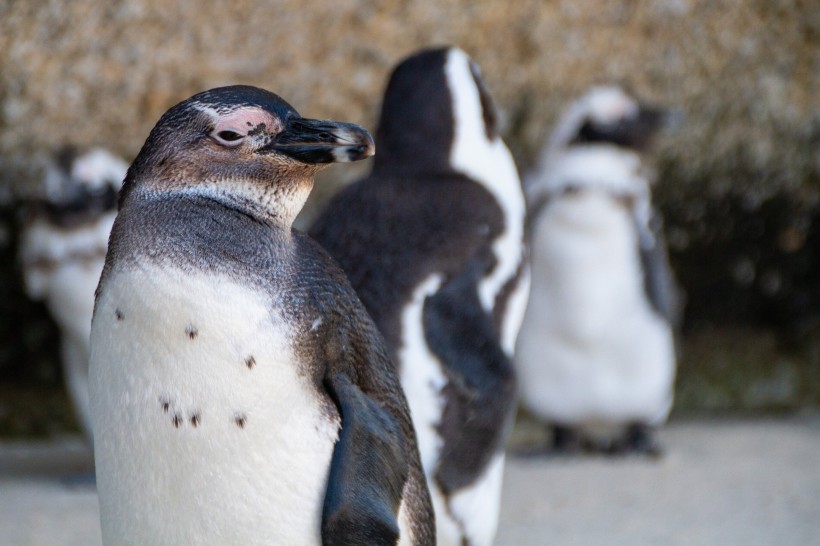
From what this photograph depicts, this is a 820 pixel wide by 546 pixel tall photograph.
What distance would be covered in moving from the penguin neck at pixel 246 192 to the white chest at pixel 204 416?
0.10 metres

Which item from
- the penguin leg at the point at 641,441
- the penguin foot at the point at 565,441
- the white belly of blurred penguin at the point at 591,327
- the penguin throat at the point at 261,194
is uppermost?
the penguin throat at the point at 261,194

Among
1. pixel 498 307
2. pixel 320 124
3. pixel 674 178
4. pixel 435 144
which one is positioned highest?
pixel 320 124

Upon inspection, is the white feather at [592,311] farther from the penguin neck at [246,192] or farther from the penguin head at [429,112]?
the penguin neck at [246,192]

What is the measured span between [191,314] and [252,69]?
2229mm

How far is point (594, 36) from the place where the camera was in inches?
150

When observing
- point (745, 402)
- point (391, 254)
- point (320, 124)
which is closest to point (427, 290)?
point (391, 254)

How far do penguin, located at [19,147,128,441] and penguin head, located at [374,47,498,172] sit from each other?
110cm

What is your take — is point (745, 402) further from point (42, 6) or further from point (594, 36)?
point (42, 6)

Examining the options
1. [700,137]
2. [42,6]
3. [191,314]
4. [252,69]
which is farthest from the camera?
[700,137]

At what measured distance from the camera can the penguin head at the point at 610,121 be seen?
363 centimetres

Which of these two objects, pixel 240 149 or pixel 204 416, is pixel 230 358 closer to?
pixel 204 416

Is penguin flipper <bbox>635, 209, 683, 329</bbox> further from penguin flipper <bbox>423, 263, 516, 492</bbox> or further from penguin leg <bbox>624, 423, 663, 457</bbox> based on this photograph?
penguin flipper <bbox>423, 263, 516, 492</bbox>

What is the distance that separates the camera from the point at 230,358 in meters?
1.35

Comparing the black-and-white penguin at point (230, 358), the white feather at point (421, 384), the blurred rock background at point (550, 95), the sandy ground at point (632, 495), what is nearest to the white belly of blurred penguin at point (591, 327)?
the sandy ground at point (632, 495)
